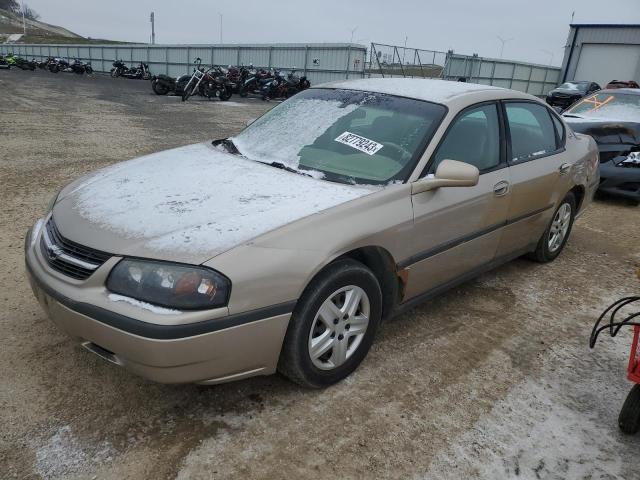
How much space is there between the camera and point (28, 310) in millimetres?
3219

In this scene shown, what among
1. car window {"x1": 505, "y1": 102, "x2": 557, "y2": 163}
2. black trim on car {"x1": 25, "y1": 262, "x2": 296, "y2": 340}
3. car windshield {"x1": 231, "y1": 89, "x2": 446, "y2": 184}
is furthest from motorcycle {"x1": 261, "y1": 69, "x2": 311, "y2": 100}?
black trim on car {"x1": 25, "y1": 262, "x2": 296, "y2": 340}

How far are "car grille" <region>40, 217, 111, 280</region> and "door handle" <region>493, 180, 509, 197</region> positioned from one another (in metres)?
2.41

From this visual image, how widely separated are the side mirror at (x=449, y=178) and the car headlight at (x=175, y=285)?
1.27 m

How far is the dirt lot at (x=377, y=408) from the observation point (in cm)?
217

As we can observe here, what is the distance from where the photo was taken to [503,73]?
29.6 m

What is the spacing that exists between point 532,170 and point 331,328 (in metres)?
2.15

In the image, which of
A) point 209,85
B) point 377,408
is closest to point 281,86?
point 209,85

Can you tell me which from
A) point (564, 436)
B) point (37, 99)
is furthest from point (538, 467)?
point (37, 99)

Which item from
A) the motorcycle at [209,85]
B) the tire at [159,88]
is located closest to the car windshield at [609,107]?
the motorcycle at [209,85]

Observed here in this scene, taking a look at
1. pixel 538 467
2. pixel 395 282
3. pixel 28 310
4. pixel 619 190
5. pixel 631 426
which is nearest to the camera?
pixel 538 467

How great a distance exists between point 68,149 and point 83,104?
8041 mm

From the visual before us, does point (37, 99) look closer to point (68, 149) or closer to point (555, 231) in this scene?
point (68, 149)

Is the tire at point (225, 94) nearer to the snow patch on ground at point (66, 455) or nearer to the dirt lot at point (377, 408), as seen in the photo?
the dirt lot at point (377, 408)

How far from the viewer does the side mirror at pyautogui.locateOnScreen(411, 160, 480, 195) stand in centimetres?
282
